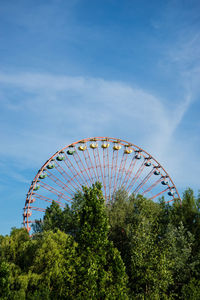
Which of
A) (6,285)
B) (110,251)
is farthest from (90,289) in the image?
(6,285)

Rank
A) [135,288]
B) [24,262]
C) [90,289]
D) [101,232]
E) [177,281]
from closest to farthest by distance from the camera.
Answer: [90,289] → [101,232] → [135,288] → [177,281] → [24,262]

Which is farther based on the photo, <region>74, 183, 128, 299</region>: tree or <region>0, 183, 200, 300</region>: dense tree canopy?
<region>0, 183, 200, 300</region>: dense tree canopy

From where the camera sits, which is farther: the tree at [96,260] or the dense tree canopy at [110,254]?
the dense tree canopy at [110,254]

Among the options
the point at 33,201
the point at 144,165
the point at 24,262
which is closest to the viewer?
the point at 24,262

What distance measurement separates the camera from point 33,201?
1646 inches

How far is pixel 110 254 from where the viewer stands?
656 inches

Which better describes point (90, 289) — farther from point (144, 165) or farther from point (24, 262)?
point (144, 165)

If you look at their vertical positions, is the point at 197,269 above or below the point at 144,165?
below

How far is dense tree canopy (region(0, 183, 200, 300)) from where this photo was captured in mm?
15922

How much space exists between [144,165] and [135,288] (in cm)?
2543

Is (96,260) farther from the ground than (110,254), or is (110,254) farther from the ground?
(110,254)

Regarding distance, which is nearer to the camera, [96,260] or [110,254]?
[96,260]

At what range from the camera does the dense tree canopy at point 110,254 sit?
1592 centimetres

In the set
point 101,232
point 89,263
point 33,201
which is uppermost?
point 33,201
